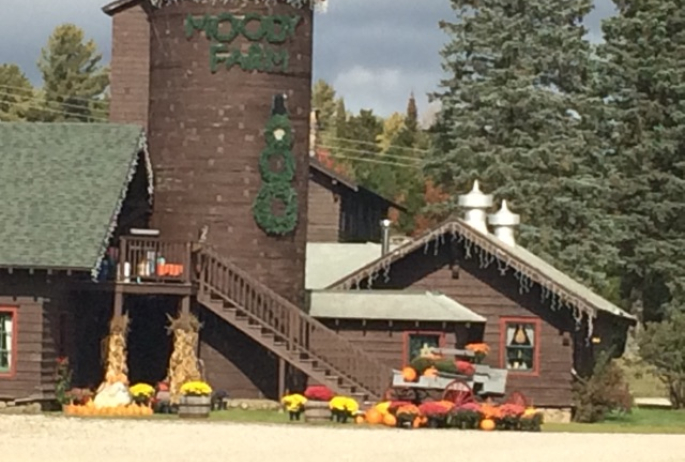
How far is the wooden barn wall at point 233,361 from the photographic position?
4972 cm

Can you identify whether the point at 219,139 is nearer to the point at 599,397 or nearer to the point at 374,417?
the point at 374,417

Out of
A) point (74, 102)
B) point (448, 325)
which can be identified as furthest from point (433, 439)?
point (74, 102)

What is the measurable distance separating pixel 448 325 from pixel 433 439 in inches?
460

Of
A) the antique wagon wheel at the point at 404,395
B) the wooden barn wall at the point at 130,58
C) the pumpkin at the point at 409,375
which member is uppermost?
the wooden barn wall at the point at 130,58

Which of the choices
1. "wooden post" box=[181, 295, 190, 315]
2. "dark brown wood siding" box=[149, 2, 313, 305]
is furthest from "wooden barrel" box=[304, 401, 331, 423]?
"dark brown wood siding" box=[149, 2, 313, 305]

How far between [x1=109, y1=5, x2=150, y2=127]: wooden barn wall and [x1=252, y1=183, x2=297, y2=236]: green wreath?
6339 millimetres

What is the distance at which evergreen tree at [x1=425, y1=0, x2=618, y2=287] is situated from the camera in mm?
79000

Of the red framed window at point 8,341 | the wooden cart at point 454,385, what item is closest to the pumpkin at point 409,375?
the wooden cart at point 454,385

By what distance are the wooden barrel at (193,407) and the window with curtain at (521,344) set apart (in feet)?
33.7

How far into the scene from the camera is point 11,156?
1932 inches

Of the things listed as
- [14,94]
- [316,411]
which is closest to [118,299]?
[316,411]

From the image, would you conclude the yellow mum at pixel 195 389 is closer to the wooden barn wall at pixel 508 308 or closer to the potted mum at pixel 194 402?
the potted mum at pixel 194 402

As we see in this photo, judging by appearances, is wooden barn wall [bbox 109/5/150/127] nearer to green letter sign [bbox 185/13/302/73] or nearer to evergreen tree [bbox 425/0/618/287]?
green letter sign [bbox 185/13/302/73]

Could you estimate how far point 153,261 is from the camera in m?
47.8
